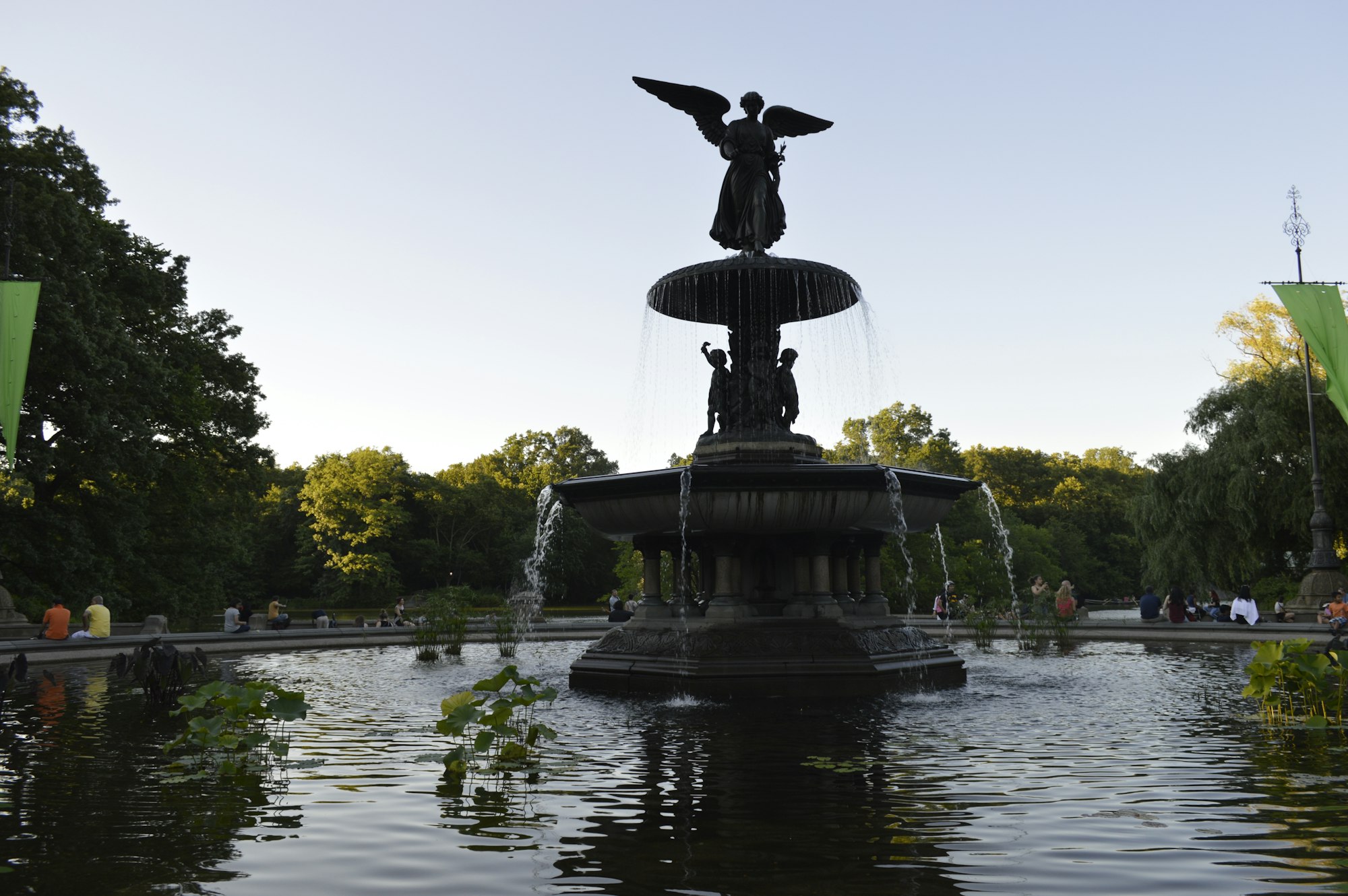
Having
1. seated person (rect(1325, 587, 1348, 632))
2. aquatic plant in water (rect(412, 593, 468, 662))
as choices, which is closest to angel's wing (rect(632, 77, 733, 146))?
aquatic plant in water (rect(412, 593, 468, 662))

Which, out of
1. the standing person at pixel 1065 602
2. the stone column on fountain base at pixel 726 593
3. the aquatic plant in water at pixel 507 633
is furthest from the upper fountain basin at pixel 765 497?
Result: the standing person at pixel 1065 602

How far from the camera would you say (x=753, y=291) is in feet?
47.8

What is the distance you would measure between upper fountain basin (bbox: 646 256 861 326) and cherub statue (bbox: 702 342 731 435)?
0.59m

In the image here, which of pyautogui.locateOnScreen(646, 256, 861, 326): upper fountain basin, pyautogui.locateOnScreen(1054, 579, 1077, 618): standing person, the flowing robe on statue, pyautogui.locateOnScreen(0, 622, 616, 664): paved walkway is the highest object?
the flowing robe on statue

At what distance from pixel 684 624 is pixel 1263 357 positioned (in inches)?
1354

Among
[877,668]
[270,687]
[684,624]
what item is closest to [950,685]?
[877,668]

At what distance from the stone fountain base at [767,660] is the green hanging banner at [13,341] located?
7.76m

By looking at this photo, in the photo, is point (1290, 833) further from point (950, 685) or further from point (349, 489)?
point (349, 489)

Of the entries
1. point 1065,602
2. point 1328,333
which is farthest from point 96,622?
point 1065,602

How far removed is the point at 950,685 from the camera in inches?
475

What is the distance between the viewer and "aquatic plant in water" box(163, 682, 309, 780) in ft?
20.8

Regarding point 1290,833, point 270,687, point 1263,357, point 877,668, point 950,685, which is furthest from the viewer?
point 1263,357

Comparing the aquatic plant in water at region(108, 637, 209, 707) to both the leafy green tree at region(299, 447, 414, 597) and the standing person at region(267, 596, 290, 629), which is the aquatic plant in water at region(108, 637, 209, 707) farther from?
the leafy green tree at region(299, 447, 414, 597)

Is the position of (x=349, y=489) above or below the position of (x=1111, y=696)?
above
